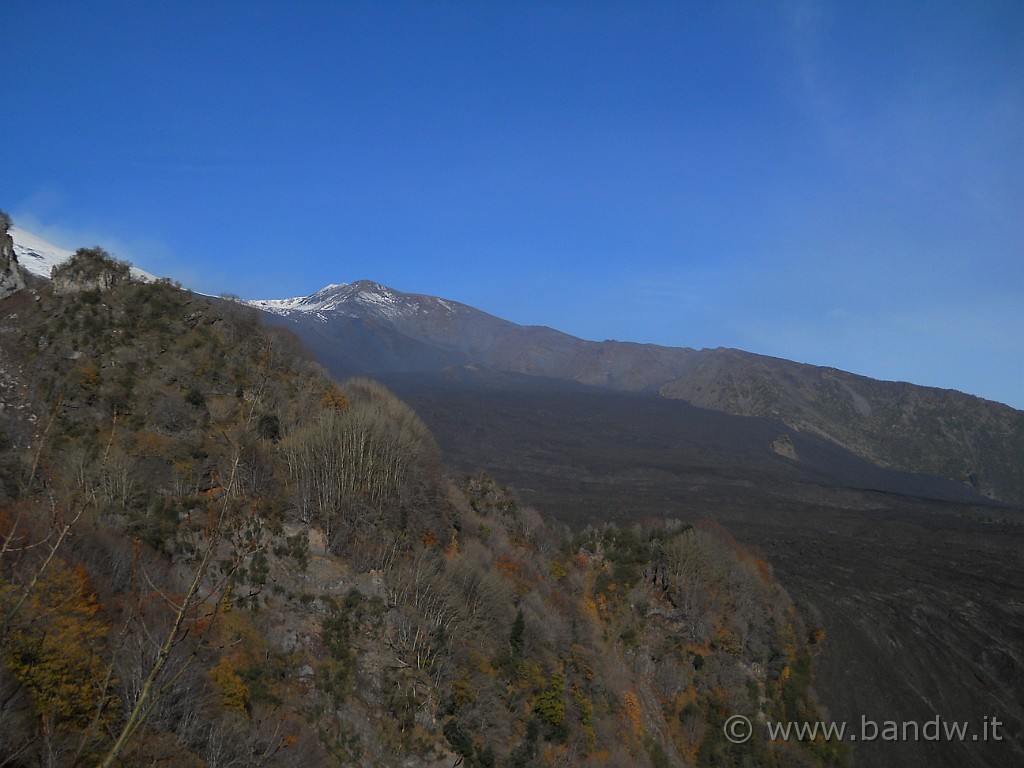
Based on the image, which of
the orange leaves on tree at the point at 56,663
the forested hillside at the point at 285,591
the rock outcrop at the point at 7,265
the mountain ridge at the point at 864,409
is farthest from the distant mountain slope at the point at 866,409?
the orange leaves on tree at the point at 56,663

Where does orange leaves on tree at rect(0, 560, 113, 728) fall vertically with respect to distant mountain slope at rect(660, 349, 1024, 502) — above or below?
below

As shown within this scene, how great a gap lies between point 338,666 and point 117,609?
532cm

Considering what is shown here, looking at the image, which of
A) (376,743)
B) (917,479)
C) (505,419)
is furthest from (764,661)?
(917,479)

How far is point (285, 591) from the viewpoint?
15.7 meters

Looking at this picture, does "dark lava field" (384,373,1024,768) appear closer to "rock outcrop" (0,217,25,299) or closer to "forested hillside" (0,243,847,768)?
"forested hillside" (0,243,847,768)

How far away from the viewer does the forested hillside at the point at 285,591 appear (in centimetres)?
937

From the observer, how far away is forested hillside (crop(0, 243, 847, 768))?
937 cm

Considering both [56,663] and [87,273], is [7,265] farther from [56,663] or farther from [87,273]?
[56,663]

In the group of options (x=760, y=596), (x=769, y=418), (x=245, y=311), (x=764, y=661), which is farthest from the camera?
(x=769, y=418)

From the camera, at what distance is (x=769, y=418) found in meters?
146

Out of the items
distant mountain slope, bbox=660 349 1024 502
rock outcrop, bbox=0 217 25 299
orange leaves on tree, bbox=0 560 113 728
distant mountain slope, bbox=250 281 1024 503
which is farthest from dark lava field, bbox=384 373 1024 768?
rock outcrop, bbox=0 217 25 299

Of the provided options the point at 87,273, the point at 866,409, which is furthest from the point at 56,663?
the point at 866,409

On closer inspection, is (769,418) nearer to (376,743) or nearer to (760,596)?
(760,596)

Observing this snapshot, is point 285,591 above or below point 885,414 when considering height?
below
